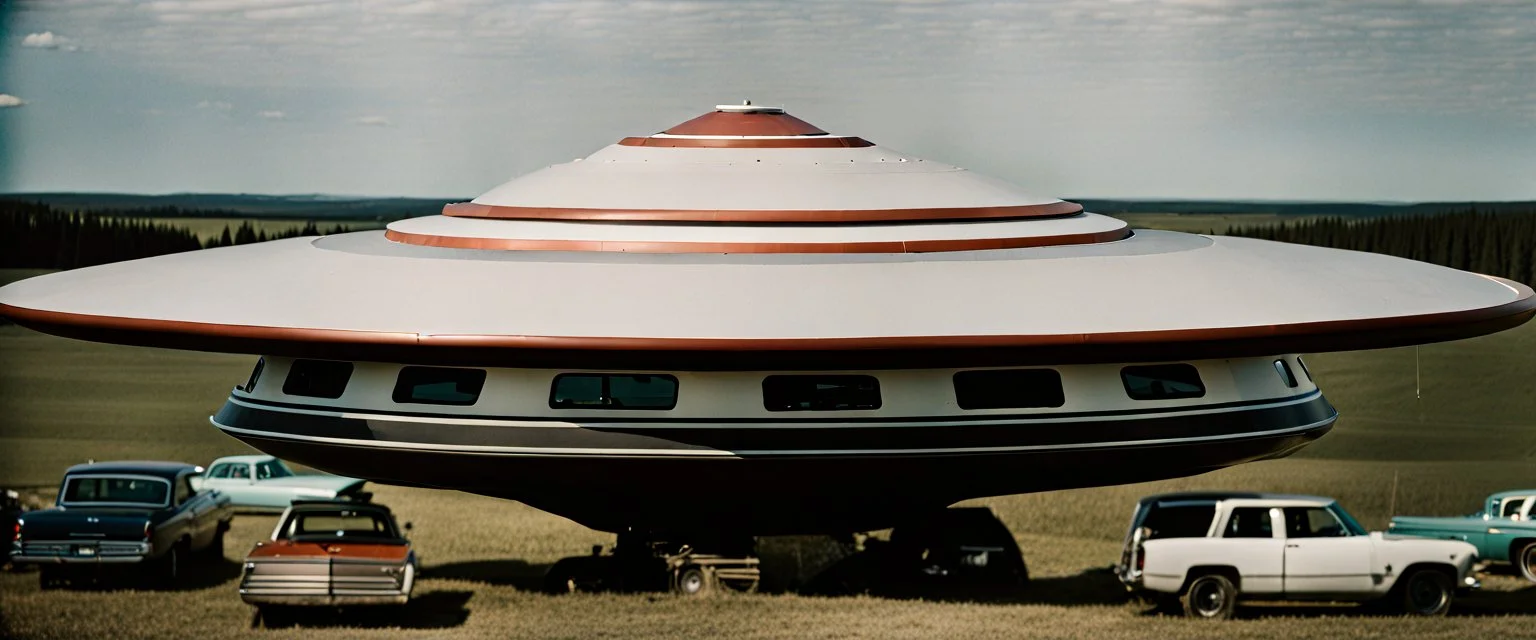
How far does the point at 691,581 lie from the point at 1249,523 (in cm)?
888

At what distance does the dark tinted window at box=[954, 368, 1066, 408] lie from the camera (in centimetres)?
2261

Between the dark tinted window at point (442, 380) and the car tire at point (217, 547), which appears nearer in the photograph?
the dark tinted window at point (442, 380)

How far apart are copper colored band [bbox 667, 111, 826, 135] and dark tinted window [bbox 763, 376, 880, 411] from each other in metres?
4.90

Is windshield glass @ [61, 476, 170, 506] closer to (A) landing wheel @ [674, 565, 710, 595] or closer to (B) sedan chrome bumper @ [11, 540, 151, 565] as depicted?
(B) sedan chrome bumper @ [11, 540, 151, 565]

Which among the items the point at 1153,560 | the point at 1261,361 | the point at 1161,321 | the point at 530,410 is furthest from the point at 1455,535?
the point at 530,410

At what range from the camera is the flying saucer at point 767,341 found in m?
21.6

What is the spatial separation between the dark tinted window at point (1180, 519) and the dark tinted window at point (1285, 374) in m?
10.3

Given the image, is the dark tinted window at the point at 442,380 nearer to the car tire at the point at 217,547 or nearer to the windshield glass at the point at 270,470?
the car tire at the point at 217,547

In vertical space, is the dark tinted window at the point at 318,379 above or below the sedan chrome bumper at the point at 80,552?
above

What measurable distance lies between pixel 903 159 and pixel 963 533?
13.9 m

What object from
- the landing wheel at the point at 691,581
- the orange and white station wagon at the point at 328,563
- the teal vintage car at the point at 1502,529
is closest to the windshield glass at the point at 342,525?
the orange and white station wagon at the point at 328,563

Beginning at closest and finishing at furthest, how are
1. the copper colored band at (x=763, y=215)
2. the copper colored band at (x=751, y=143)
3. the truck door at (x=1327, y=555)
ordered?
the copper colored band at (x=763, y=215) → the copper colored band at (x=751, y=143) → the truck door at (x=1327, y=555)

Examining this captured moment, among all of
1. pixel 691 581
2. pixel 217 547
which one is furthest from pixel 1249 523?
pixel 217 547

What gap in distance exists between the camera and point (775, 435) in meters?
22.4
